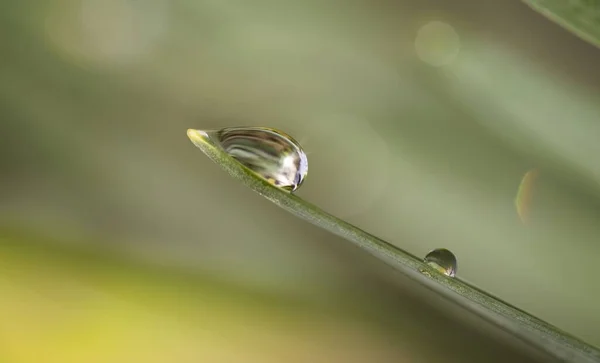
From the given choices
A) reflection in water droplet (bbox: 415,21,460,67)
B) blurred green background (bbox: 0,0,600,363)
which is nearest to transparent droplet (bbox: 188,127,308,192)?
blurred green background (bbox: 0,0,600,363)

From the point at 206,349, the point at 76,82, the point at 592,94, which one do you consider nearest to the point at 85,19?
the point at 76,82

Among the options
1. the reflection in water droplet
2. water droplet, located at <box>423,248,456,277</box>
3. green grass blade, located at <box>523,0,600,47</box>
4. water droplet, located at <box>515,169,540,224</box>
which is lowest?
water droplet, located at <box>423,248,456,277</box>

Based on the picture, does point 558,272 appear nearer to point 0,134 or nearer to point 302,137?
point 302,137

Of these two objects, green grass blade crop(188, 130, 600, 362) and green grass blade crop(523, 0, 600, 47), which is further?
green grass blade crop(523, 0, 600, 47)

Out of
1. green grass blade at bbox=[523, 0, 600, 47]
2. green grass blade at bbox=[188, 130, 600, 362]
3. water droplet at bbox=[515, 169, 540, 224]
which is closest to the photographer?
green grass blade at bbox=[188, 130, 600, 362]

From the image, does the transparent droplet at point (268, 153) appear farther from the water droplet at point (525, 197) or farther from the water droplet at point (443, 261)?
the water droplet at point (525, 197)

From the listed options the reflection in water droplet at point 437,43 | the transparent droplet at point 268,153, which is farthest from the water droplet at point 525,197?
the transparent droplet at point 268,153

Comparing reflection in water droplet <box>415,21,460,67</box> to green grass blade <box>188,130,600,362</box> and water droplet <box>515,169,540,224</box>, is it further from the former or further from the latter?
green grass blade <box>188,130,600,362</box>
